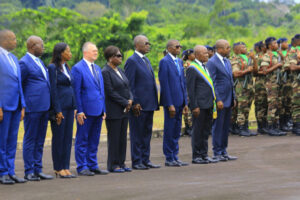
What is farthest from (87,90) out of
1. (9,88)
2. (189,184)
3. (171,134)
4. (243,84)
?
(243,84)

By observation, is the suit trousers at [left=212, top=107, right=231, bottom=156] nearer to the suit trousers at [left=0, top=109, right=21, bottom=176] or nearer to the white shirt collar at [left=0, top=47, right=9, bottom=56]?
the suit trousers at [left=0, top=109, right=21, bottom=176]

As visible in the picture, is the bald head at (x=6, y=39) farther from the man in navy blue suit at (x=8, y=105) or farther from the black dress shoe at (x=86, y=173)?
the black dress shoe at (x=86, y=173)

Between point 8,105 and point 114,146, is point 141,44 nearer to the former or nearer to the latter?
point 114,146

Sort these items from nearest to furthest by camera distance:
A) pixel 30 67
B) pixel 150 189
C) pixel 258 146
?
pixel 150 189
pixel 30 67
pixel 258 146

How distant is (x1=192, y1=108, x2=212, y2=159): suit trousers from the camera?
11.1 m

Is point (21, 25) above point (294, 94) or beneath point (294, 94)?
above

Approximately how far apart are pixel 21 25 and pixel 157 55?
735cm

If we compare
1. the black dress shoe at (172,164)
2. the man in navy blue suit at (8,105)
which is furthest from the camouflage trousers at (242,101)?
the man in navy blue suit at (8,105)

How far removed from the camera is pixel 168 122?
1098 centimetres

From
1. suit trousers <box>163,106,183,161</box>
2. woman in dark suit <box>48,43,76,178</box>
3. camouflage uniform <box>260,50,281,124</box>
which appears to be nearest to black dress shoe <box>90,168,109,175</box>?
woman in dark suit <box>48,43,76,178</box>

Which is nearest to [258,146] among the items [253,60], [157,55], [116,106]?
[253,60]

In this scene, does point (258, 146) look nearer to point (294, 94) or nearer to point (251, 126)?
point (294, 94)

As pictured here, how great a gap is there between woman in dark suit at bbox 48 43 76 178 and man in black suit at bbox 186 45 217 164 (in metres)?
2.42

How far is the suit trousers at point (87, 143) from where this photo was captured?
9711 mm
